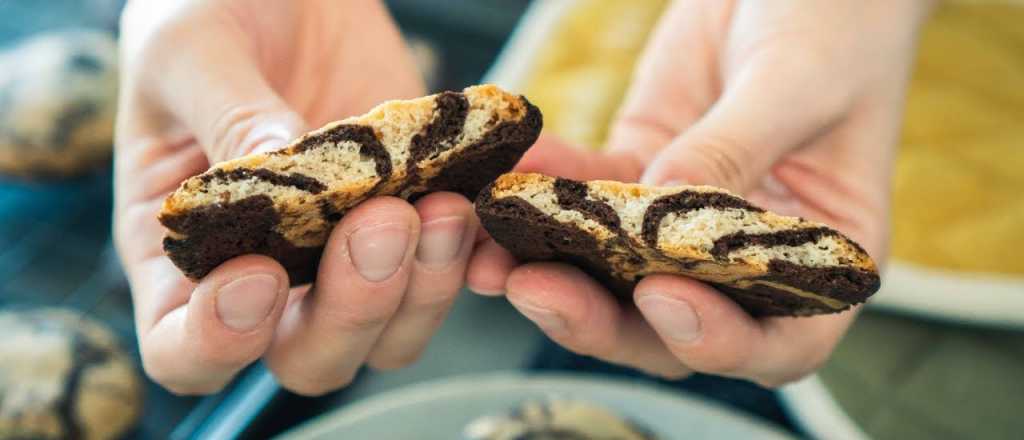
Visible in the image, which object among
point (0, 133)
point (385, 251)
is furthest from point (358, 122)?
point (0, 133)

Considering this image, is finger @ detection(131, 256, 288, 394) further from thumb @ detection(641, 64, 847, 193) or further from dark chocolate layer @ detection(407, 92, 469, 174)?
thumb @ detection(641, 64, 847, 193)

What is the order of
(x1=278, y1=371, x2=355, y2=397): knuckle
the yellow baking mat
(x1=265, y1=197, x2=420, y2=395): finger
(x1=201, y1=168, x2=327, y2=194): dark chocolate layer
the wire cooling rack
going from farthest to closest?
1. the yellow baking mat
2. the wire cooling rack
3. (x1=278, y1=371, x2=355, y2=397): knuckle
4. (x1=265, y1=197, x2=420, y2=395): finger
5. (x1=201, y1=168, x2=327, y2=194): dark chocolate layer

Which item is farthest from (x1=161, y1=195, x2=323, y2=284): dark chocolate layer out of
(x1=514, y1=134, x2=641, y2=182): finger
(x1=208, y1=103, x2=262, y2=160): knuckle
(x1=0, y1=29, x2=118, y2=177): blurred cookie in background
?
(x1=0, y1=29, x2=118, y2=177): blurred cookie in background

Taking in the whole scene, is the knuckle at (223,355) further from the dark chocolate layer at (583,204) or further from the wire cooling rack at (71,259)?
the wire cooling rack at (71,259)

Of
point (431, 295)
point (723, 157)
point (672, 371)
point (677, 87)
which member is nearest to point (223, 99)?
point (431, 295)

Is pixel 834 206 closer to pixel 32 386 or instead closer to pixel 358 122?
pixel 358 122

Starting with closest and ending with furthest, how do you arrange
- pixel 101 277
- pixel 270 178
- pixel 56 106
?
Answer: pixel 270 178, pixel 101 277, pixel 56 106

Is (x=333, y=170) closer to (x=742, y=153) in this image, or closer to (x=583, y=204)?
(x=583, y=204)

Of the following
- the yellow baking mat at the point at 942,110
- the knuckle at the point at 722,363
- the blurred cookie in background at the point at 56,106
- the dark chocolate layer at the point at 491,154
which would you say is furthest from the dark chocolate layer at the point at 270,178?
the blurred cookie in background at the point at 56,106
